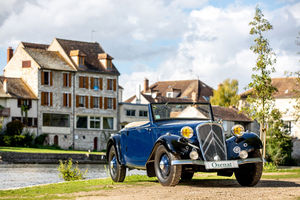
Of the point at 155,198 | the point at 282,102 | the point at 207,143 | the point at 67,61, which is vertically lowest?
the point at 155,198

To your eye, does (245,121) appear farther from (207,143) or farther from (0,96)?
(207,143)

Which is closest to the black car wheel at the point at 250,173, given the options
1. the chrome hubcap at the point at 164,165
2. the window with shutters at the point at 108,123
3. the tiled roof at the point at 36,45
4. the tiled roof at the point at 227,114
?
the chrome hubcap at the point at 164,165

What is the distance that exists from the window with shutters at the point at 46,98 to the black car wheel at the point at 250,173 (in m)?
64.4

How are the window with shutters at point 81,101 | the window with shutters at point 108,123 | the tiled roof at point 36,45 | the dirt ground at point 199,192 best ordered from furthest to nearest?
the tiled roof at point 36,45 → the window with shutters at point 108,123 → the window with shutters at point 81,101 → the dirt ground at point 199,192

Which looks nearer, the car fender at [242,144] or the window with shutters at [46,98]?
the car fender at [242,144]

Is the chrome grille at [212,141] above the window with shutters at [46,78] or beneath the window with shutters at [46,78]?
beneath

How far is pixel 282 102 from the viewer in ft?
274

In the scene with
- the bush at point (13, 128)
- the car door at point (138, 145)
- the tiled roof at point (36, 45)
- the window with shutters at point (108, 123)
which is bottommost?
the car door at point (138, 145)

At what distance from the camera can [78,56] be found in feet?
271

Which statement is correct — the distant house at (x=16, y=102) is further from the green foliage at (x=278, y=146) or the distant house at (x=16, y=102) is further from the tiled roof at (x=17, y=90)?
the green foliage at (x=278, y=146)

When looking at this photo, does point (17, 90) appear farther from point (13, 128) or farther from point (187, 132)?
point (187, 132)

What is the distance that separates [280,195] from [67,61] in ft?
236

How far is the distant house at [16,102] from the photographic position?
73387mm

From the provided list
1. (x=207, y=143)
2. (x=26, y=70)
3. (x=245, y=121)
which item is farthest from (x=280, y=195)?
(x=245, y=121)
